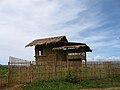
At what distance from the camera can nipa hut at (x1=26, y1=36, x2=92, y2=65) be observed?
37.1 meters

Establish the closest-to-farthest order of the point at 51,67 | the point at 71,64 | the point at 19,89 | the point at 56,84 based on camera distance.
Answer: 1. the point at 19,89
2. the point at 56,84
3. the point at 51,67
4. the point at 71,64

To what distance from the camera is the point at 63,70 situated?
27953 mm

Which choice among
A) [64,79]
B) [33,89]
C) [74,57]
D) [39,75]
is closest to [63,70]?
[64,79]

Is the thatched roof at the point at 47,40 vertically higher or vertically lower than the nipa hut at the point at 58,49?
higher

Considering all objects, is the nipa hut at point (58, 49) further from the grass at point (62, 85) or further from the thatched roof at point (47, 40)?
the grass at point (62, 85)

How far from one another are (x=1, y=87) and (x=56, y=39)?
15.8 m

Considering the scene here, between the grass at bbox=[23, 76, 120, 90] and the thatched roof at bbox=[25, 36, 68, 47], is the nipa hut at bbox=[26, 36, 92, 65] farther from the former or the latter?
the grass at bbox=[23, 76, 120, 90]

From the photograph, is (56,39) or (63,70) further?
(56,39)

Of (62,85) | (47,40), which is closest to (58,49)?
(47,40)

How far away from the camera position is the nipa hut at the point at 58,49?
3709 cm

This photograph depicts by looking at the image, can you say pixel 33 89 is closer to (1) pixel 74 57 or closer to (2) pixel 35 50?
(1) pixel 74 57

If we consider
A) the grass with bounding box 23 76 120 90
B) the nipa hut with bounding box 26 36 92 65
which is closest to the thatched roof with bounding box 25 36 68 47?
the nipa hut with bounding box 26 36 92 65

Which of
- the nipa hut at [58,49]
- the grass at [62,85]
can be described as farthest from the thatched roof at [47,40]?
the grass at [62,85]

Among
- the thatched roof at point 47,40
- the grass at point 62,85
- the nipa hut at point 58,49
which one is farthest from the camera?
the thatched roof at point 47,40
